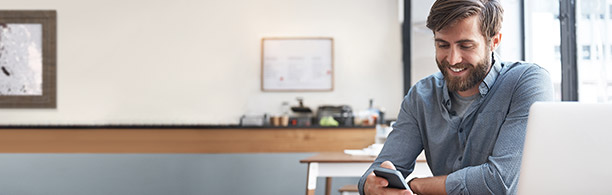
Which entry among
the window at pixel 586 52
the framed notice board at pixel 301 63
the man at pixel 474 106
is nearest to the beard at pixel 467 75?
the man at pixel 474 106

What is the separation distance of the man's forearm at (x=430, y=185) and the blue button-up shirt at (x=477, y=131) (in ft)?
0.07

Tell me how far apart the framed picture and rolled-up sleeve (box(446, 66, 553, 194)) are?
4.79 m

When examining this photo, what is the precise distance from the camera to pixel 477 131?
1601mm

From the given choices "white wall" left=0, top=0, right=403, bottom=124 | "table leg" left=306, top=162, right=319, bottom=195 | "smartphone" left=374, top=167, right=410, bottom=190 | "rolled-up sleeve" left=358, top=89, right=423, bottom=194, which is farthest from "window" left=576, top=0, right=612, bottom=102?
"white wall" left=0, top=0, right=403, bottom=124

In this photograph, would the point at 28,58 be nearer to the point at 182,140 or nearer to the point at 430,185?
the point at 182,140

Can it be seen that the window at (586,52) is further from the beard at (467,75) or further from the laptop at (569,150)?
the laptop at (569,150)

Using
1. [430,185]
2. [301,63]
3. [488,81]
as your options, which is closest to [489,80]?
[488,81]

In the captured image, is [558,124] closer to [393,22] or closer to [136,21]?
[393,22]

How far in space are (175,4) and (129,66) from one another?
2.30ft

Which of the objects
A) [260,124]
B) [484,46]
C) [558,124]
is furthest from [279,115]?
[558,124]

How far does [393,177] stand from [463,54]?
14.8 inches

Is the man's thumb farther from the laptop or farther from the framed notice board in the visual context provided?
the framed notice board

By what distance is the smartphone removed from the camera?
1.47 m

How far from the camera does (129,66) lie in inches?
218
